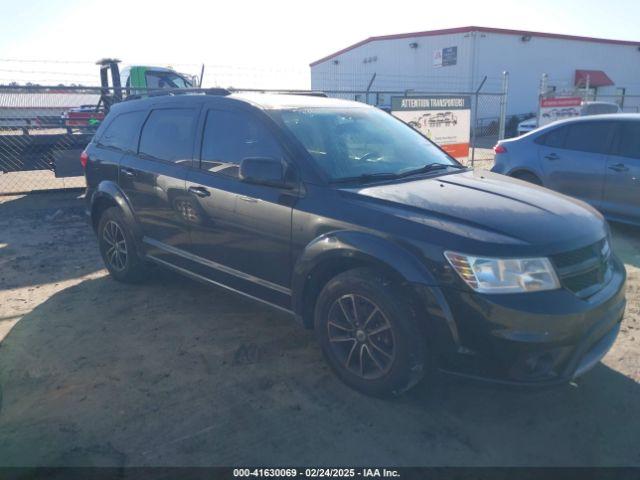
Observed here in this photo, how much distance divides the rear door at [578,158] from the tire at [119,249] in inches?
214

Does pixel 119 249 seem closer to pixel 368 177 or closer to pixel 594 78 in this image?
pixel 368 177

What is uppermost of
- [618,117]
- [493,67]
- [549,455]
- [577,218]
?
[493,67]

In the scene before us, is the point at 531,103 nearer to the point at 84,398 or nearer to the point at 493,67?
the point at 493,67

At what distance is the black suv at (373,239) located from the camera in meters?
2.68

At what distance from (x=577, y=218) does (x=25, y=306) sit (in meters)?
4.62

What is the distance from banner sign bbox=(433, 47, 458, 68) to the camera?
97.3 feet

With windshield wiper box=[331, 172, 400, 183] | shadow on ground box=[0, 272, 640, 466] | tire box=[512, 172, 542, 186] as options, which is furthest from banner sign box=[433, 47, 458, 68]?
shadow on ground box=[0, 272, 640, 466]

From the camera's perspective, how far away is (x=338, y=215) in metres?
3.13

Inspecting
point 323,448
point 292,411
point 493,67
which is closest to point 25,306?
point 292,411

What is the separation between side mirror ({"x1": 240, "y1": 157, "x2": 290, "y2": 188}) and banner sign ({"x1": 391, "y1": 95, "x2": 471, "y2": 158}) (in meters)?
6.48

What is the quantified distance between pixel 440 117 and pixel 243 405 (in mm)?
8284

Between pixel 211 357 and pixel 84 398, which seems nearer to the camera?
pixel 84 398

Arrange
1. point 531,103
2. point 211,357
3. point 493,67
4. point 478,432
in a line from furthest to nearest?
point 531,103, point 493,67, point 211,357, point 478,432

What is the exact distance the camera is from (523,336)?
2.62 m
